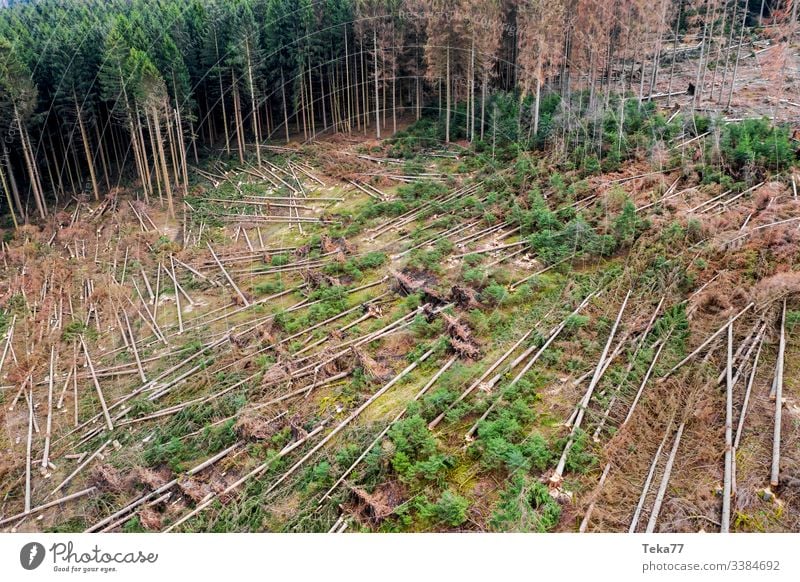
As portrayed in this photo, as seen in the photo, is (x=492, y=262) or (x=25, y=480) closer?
(x=25, y=480)

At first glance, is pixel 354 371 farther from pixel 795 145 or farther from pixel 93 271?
pixel 795 145

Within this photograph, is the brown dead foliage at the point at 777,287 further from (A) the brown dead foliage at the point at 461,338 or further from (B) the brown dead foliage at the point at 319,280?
(B) the brown dead foliage at the point at 319,280

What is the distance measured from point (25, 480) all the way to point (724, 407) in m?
13.5

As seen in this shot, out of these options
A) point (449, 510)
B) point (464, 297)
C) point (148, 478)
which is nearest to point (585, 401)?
point (449, 510)

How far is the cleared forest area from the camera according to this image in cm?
945

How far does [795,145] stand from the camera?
18.0 metres

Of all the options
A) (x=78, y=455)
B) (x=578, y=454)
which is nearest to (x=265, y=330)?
(x=78, y=455)

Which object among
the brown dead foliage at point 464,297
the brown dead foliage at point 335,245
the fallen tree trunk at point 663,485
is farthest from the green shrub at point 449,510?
the brown dead foliage at point 335,245

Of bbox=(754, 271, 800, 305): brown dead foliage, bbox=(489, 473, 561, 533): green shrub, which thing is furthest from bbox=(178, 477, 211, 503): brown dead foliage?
bbox=(754, 271, 800, 305): brown dead foliage

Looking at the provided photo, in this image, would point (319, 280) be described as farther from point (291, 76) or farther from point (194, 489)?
point (291, 76)

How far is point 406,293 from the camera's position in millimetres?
15352
